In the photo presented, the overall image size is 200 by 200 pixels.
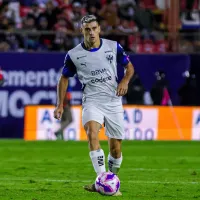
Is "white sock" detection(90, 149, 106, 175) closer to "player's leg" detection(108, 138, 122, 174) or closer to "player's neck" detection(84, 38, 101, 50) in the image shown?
"player's leg" detection(108, 138, 122, 174)

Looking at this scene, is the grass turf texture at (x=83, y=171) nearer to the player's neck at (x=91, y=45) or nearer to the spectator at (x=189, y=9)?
the player's neck at (x=91, y=45)

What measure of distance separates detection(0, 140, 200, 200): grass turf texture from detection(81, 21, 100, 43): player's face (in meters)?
1.96

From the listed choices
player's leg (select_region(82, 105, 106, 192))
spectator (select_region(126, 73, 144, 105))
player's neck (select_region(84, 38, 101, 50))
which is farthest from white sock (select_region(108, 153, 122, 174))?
spectator (select_region(126, 73, 144, 105))

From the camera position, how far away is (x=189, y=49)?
1030 inches

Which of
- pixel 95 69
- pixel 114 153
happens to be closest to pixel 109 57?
pixel 95 69

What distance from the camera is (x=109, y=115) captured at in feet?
36.7

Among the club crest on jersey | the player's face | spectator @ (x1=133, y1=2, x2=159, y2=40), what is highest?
the player's face

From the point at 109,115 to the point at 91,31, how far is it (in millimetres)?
1112

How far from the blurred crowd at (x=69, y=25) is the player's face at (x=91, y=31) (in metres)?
13.5

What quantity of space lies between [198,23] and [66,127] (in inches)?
316

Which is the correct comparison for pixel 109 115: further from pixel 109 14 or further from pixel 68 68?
pixel 109 14

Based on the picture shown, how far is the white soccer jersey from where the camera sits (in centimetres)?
1112

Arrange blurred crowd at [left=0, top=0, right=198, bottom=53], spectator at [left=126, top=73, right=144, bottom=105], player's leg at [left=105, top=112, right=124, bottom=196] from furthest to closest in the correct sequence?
spectator at [left=126, top=73, right=144, bottom=105]
blurred crowd at [left=0, top=0, right=198, bottom=53]
player's leg at [left=105, top=112, right=124, bottom=196]

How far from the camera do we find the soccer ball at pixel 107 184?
10516mm
